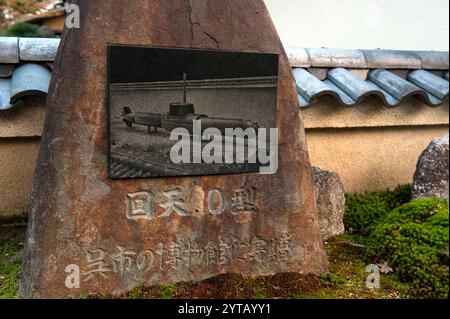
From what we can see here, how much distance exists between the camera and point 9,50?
4.18 metres

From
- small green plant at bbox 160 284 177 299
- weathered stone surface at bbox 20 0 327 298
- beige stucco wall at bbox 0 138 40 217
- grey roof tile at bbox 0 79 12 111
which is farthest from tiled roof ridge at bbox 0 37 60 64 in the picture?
small green plant at bbox 160 284 177 299

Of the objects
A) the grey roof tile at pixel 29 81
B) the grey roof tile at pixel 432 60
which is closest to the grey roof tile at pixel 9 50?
the grey roof tile at pixel 29 81

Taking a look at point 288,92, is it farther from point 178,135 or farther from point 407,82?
point 407,82

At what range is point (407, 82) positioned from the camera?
17.3ft

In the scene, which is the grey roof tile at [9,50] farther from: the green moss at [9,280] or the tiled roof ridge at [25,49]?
the green moss at [9,280]

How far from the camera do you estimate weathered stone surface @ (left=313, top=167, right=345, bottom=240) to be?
15.0 feet

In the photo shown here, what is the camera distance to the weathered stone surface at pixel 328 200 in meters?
4.56

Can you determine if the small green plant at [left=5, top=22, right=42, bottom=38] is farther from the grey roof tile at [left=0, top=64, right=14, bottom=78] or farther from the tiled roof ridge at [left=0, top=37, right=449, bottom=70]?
the tiled roof ridge at [left=0, top=37, right=449, bottom=70]

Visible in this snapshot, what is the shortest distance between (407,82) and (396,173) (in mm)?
1141

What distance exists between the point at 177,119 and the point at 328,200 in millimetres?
1954

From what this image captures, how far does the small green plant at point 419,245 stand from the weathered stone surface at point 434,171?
1.71 feet

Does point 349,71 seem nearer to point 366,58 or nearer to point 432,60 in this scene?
point 366,58

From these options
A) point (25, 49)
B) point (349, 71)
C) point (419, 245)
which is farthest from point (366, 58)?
point (25, 49)
